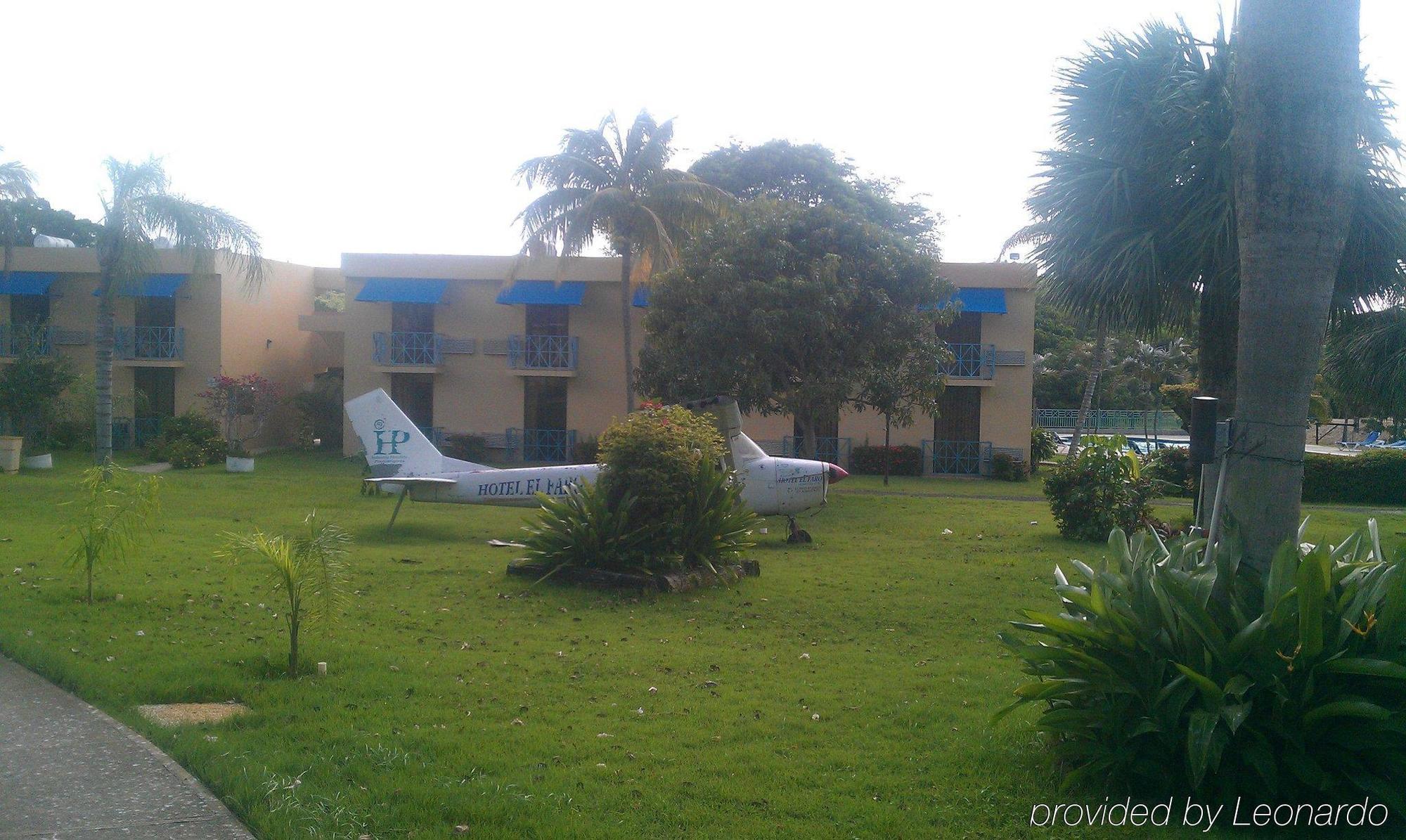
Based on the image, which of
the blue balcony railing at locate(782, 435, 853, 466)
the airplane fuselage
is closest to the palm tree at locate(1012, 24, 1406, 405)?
the airplane fuselage

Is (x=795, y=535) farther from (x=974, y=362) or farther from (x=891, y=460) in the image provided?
(x=974, y=362)

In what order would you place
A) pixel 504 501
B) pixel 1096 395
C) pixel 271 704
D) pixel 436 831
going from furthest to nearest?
pixel 1096 395 → pixel 504 501 → pixel 271 704 → pixel 436 831

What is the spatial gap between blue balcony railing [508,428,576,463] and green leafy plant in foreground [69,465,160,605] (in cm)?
2223

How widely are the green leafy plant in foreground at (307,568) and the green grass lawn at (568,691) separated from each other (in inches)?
14.7

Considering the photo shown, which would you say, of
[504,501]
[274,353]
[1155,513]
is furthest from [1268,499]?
[274,353]

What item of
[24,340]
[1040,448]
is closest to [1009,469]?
[1040,448]

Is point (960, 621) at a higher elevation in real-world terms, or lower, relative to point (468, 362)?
lower

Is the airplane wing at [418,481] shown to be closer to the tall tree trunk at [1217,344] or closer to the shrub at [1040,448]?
the tall tree trunk at [1217,344]

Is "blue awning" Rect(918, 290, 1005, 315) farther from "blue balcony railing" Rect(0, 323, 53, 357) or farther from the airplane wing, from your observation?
"blue balcony railing" Rect(0, 323, 53, 357)

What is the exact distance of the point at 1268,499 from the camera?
5488 millimetres

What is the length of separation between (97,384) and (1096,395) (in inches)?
1777

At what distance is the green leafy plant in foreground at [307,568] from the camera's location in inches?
275

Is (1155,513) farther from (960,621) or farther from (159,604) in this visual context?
(159,604)

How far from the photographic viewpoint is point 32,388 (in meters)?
27.8
